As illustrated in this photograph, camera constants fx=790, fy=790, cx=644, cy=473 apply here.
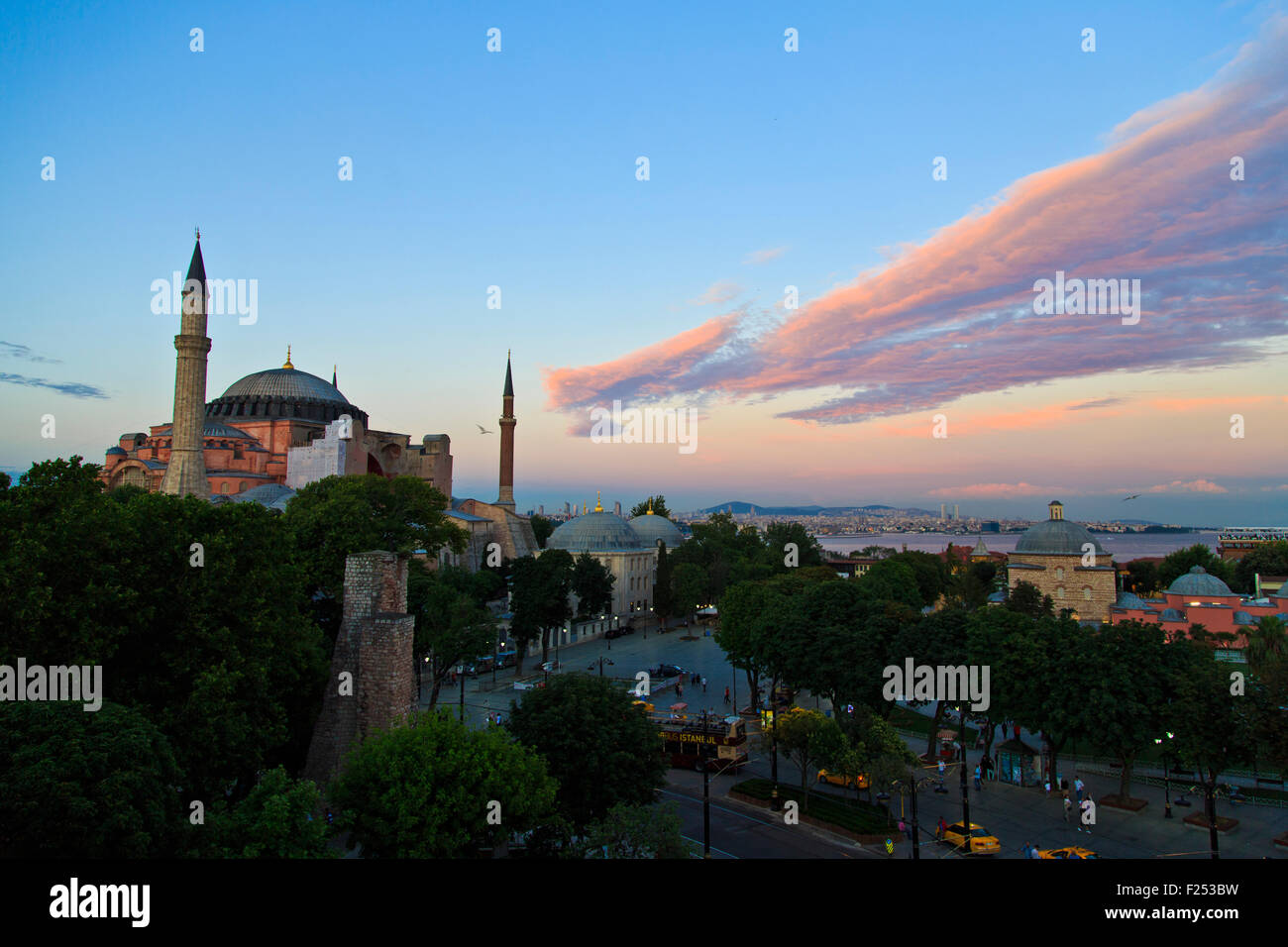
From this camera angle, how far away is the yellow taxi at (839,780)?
73.4ft

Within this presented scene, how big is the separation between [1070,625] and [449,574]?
26117 millimetres

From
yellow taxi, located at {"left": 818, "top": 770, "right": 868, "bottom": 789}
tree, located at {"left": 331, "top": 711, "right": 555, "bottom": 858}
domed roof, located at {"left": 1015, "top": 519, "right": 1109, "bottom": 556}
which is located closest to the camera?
tree, located at {"left": 331, "top": 711, "right": 555, "bottom": 858}

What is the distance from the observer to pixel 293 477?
182 ft

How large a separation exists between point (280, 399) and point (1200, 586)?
64749mm

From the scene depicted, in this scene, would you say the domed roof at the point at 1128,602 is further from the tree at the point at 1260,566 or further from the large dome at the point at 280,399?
the large dome at the point at 280,399

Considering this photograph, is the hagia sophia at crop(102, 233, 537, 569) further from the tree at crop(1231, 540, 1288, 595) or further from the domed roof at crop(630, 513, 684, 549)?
the tree at crop(1231, 540, 1288, 595)

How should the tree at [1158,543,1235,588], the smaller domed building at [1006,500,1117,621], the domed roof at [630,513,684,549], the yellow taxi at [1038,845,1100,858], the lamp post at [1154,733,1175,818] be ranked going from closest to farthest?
1. the yellow taxi at [1038,845,1100,858]
2. the lamp post at [1154,733,1175,818]
3. the smaller domed building at [1006,500,1117,621]
4. the tree at [1158,543,1235,588]
5. the domed roof at [630,513,684,549]

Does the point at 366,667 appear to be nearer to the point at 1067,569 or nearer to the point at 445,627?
the point at 445,627

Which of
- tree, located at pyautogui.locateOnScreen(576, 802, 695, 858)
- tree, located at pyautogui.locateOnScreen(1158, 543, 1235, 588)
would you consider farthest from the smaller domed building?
tree, located at pyautogui.locateOnScreen(576, 802, 695, 858)

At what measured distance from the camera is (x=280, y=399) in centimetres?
6494

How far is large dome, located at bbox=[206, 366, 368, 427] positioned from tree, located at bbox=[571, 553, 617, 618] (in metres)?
29.0

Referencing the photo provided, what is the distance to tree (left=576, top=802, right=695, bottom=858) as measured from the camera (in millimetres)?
13469
